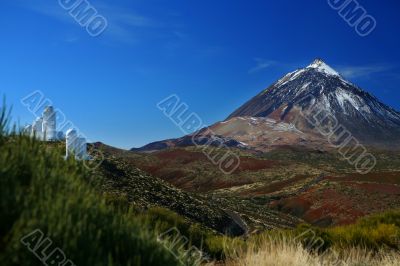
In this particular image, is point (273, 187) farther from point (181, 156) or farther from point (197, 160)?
point (181, 156)

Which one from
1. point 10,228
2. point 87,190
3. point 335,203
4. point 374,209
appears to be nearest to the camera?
point 10,228

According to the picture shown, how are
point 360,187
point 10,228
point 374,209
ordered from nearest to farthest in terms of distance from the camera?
1. point 10,228
2. point 374,209
3. point 360,187

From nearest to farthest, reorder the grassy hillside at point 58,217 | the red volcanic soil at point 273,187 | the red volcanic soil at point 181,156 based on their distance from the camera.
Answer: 1. the grassy hillside at point 58,217
2. the red volcanic soil at point 273,187
3. the red volcanic soil at point 181,156

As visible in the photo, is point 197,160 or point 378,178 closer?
point 378,178

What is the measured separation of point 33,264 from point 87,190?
3.08 ft

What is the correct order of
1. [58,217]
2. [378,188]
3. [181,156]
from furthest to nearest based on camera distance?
1. [181,156]
2. [378,188]
3. [58,217]

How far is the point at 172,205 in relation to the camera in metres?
23.0

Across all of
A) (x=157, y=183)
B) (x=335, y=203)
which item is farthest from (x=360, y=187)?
(x=157, y=183)

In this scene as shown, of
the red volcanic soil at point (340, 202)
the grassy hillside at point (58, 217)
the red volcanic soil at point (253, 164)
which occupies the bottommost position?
the grassy hillside at point (58, 217)

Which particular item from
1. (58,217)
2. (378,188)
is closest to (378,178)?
(378,188)

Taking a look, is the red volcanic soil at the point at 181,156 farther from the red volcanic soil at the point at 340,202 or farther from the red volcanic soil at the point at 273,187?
the red volcanic soil at the point at 340,202

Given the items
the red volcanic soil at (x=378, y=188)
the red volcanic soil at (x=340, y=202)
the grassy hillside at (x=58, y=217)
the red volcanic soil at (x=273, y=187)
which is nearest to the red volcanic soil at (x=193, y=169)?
the red volcanic soil at (x=273, y=187)

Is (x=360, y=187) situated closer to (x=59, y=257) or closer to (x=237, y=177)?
(x=237, y=177)

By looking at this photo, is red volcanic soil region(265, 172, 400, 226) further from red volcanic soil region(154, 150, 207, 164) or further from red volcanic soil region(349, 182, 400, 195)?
red volcanic soil region(154, 150, 207, 164)
